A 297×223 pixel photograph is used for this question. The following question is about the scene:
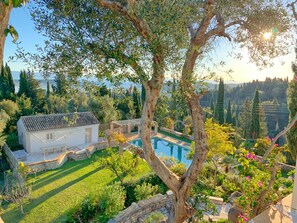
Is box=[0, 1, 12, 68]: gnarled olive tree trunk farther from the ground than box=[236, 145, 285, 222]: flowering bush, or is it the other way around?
box=[0, 1, 12, 68]: gnarled olive tree trunk

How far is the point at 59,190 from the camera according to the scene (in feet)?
41.4

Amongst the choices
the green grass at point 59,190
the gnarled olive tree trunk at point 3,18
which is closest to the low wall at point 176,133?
the green grass at point 59,190

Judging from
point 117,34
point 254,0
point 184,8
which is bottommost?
point 117,34

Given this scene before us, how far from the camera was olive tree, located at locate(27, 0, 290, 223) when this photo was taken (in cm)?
446

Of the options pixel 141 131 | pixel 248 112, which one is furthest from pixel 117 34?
pixel 248 112

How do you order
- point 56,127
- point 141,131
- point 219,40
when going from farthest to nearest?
point 56,127, point 219,40, point 141,131

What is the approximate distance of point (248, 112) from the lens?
2678 cm

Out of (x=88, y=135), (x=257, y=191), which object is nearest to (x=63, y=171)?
(x=88, y=135)

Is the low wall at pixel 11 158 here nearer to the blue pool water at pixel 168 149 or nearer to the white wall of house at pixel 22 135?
the white wall of house at pixel 22 135

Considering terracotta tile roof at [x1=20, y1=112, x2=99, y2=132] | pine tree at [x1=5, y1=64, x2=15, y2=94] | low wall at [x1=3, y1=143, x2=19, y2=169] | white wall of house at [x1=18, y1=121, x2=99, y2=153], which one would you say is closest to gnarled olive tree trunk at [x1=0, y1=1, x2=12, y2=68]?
low wall at [x1=3, y1=143, x2=19, y2=169]

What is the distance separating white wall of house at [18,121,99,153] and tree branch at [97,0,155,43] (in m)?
16.6

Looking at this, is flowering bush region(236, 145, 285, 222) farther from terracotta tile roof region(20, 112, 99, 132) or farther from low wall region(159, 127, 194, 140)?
low wall region(159, 127, 194, 140)

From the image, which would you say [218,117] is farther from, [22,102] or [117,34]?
[117,34]

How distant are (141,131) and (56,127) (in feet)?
52.5
